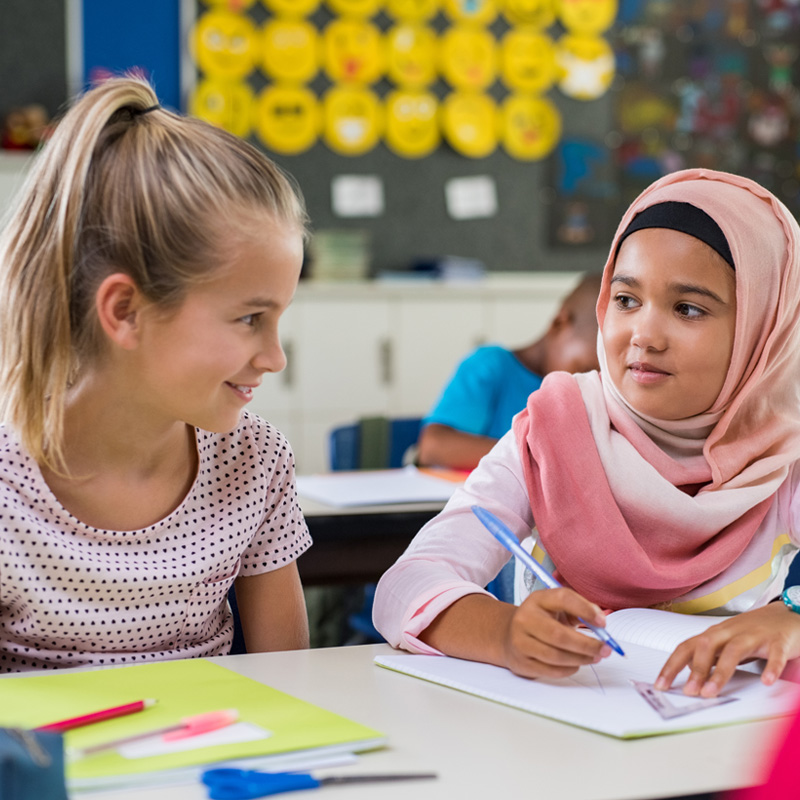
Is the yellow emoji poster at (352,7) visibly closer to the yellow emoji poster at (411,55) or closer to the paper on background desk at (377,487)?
the yellow emoji poster at (411,55)

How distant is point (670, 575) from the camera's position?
1.23 m

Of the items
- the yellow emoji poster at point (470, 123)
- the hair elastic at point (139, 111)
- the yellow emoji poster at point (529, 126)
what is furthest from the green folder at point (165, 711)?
the yellow emoji poster at point (529, 126)

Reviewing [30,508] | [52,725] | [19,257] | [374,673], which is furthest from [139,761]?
[19,257]

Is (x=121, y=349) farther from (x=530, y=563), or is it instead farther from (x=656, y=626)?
(x=656, y=626)

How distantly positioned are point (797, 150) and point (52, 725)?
524 centimetres

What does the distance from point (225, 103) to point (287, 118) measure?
27 centimetres

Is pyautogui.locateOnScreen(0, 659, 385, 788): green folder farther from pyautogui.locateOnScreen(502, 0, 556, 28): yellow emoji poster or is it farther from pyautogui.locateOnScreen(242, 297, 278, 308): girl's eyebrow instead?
pyautogui.locateOnScreen(502, 0, 556, 28): yellow emoji poster

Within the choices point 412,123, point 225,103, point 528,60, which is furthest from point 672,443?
point 528,60

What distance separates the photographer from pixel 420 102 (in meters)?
4.97

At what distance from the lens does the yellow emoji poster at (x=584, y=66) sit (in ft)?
16.9

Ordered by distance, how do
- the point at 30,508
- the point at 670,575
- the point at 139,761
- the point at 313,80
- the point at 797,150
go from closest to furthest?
the point at 139,761
the point at 30,508
the point at 670,575
the point at 313,80
the point at 797,150

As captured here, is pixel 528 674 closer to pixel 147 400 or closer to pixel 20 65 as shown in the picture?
pixel 147 400

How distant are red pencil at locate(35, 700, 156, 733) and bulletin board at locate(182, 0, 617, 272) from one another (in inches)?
161

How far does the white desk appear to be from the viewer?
721mm
